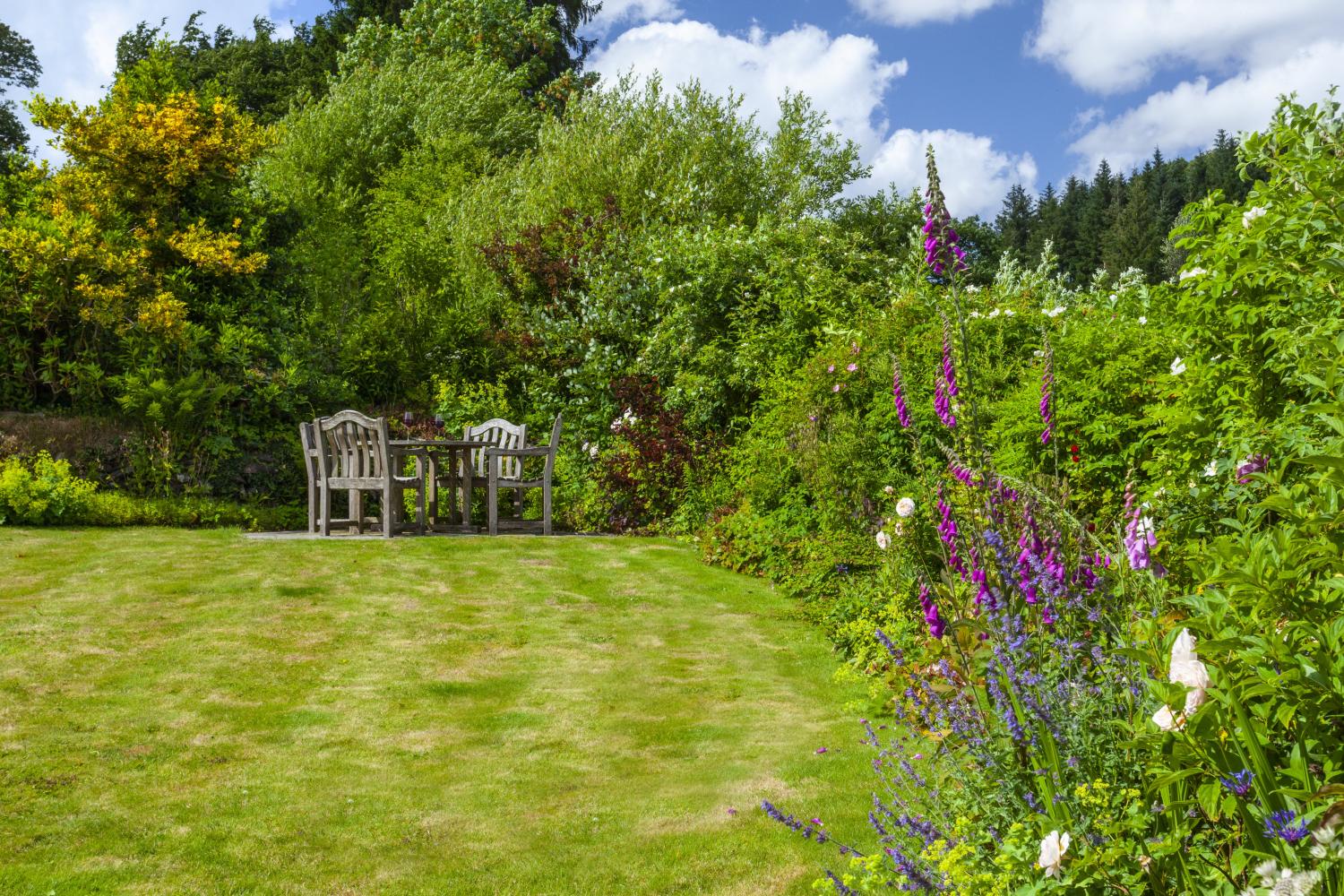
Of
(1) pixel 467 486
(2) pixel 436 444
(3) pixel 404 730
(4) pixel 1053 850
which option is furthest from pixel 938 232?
(1) pixel 467 486

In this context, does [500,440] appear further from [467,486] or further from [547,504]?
[547,504]

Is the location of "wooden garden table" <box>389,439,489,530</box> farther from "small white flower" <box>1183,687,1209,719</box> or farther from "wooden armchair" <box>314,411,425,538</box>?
"small white flower" <box>1183,687,1209,719</box>

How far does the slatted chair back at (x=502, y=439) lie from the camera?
11.3 meters

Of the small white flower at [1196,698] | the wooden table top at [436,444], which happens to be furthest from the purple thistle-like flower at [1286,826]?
the wooden table top at [436,444]

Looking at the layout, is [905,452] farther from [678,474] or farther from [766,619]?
[678,474]

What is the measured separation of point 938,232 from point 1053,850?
5.93 ft

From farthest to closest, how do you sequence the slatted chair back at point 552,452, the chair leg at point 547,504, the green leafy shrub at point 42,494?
the chair leg at point 547,504
the slatted chair back at point 552,452
the green leafy shrub at point 42,494

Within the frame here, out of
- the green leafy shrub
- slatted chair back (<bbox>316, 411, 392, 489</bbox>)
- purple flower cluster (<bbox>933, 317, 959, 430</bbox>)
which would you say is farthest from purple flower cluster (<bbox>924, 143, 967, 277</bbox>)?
the green leafy shrub

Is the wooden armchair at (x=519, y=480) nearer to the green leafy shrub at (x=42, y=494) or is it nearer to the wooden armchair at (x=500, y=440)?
the wooden armchair at (x=500, y=440)

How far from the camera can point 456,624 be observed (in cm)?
699

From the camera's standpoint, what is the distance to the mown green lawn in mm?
3645

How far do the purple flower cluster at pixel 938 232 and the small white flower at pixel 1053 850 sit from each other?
1.64m

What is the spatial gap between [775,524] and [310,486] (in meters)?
4.92

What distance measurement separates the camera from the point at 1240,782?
1.99 m
